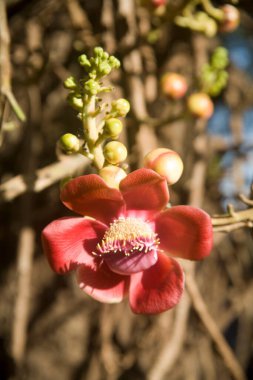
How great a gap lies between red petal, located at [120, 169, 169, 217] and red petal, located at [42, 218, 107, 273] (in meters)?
0.07

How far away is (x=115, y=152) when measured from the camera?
2.02 ft

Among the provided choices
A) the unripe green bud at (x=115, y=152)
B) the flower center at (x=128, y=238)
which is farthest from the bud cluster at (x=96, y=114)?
the flower center at (x=128, y=238)

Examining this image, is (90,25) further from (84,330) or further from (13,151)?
(84,330)

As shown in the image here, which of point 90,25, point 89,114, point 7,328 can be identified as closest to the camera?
point 89,114

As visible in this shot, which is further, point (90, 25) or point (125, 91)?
point (90, 25)

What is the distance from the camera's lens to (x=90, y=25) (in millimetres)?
1672

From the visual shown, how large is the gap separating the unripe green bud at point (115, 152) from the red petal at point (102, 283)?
179mm

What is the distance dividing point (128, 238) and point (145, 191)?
0.09 m

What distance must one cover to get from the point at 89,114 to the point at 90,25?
3.86 ft

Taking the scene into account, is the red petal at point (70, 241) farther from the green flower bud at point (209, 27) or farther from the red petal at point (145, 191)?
the green flower bud at point (209, 27)

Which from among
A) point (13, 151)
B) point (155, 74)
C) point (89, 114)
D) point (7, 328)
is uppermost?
point (89, 114)

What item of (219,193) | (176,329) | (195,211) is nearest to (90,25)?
(219,193)

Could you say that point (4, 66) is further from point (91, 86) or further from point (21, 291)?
point (21, 291)

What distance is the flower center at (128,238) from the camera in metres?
0.69
